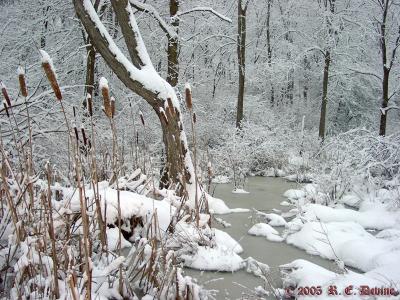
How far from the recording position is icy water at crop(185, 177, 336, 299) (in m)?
2.60

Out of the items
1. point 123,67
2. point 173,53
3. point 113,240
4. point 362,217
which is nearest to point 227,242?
point 113,240

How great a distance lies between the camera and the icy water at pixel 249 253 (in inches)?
102

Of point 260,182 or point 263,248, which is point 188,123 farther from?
point 263,248

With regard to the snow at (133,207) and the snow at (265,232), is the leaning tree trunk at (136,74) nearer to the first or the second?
the snow at (133,207)

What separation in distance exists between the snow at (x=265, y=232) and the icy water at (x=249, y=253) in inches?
3.0

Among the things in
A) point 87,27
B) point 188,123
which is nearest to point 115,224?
point 87,27

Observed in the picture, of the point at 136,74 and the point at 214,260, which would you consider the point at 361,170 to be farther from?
the point at 136,74

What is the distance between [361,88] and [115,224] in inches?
724

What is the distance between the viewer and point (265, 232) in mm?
4016

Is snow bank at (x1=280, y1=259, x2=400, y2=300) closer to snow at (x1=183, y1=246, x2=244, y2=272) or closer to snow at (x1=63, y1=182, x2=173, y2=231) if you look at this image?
snow at (x1=183, y1=246, x2=244, y2=272)

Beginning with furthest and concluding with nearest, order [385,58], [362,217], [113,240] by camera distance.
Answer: [385,58] < [362,217] < [113,240]

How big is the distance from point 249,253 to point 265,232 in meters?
0.65

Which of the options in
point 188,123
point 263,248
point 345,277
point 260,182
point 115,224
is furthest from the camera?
point 188,123

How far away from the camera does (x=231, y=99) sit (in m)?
18.5
